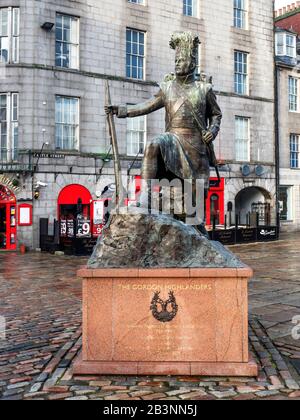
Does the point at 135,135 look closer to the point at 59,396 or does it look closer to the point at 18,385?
the point at 18,385

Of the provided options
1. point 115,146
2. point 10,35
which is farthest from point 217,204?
point 115,146

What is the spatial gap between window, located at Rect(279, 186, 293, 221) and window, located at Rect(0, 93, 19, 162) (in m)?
18.6

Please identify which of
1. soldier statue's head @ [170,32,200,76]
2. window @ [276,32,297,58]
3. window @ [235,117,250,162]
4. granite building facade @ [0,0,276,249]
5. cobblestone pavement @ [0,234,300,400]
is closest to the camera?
cobblestone pavement @ [0,234,300,400]

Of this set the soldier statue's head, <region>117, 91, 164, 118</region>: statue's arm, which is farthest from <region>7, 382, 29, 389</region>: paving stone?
the soldier statue's head

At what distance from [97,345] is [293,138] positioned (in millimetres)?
30947

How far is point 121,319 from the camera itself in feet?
18.0

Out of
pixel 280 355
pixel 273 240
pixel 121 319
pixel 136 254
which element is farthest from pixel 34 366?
pixel 273 240

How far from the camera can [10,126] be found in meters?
23.0

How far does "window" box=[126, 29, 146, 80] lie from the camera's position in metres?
25.9

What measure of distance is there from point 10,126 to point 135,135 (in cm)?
667

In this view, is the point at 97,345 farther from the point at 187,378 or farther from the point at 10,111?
the point at 10,111

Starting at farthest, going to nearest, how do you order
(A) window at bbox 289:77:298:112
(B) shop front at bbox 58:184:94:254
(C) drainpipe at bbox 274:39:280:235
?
(A) window at bbox 289:77:298:112 → (C) drainpipe at bbox 274:39:280:235 → (B) shop front at bbox 58:184:94:254

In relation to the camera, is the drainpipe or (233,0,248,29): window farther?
the drainpipe

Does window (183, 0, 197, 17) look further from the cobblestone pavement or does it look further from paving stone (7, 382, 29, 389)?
paving stone (7, 382, 29, 389)
